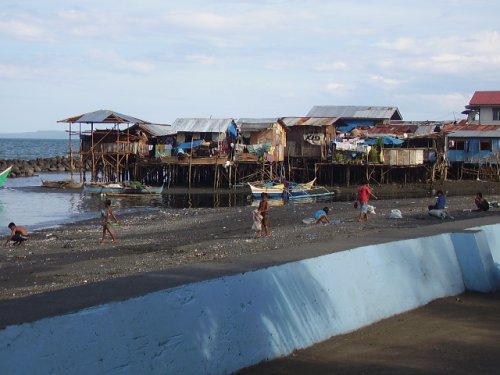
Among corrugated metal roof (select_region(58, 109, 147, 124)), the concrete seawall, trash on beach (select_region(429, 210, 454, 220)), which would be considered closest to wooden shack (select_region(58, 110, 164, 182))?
corrugated metal roof (select_region(58, 109, 147, 124))

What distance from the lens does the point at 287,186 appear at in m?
40.5

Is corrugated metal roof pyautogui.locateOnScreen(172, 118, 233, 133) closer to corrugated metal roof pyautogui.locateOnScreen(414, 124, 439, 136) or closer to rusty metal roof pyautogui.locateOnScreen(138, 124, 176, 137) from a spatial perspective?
rusty metal roof pyautogui.locateOnScreen(138, 124, 176, 137)

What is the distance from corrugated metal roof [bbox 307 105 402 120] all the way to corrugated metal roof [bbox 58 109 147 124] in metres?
18.8

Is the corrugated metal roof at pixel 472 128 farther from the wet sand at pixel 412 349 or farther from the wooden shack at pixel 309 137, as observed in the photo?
the wet sand at pixel 412 349

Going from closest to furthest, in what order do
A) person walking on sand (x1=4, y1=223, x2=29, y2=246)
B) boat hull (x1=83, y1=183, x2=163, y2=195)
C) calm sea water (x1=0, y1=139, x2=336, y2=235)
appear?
1. person walking on sand (x1=4, y1=223, x2=29, y2=246)
2. calm sea water (x1=0, y1=139, x2=336, y2=235)
3. boat hull (x1=83, y1=183, x2=163, y2=195)

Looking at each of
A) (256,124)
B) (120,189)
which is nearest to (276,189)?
(120,189)

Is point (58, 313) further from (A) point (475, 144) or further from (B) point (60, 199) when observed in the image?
(A) point (475, 144)

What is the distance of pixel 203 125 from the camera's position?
4988 centimetres

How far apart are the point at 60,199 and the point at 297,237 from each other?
2679 centimetres

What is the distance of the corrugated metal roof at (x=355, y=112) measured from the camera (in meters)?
59.3

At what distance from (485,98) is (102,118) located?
28080mm

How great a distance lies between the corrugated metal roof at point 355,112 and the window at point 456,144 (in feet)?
29.6

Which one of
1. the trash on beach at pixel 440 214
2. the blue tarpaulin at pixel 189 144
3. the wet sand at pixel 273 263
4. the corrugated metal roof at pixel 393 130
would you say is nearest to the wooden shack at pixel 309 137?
the corrugated metal roof at pixel 393 130

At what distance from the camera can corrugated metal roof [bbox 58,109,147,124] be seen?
4766cm
